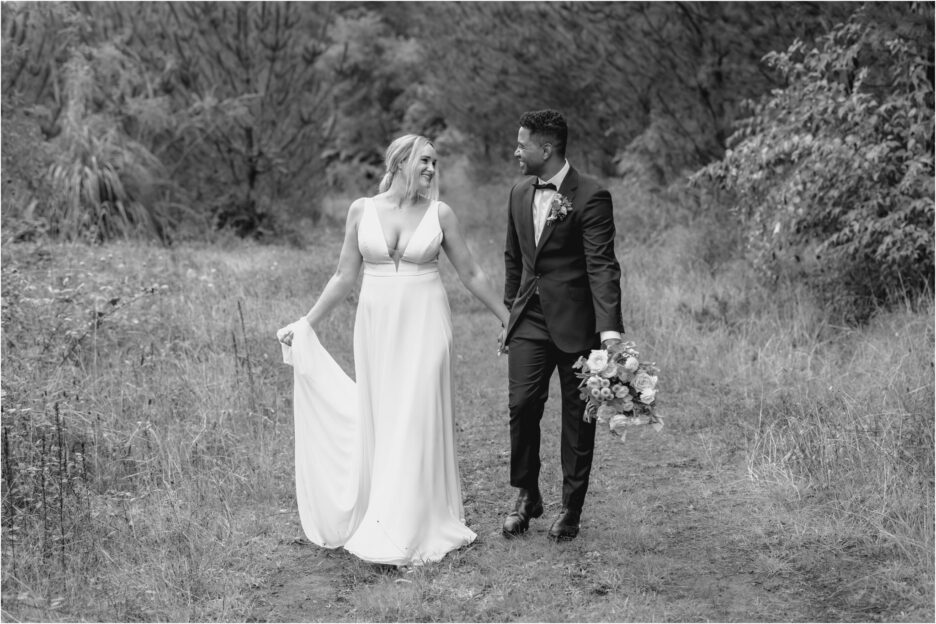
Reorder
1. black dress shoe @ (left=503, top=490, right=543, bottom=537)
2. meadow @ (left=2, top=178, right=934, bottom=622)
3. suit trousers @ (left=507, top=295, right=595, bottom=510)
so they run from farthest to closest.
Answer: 1. black dress shoe @ (left=503, top=490, right=543, bottom=537)
2. suit trousers @ (left=507, top=295, right=595, bottom=510)
3. meadow @ (left=2, top=178, right=934, bottom=622)

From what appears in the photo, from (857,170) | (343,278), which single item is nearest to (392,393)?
(343,278)

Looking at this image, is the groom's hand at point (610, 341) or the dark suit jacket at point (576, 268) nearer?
the groom's hand at point (610, 341)

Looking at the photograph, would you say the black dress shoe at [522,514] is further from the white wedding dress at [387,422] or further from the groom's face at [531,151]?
the groom's face at [531,151]

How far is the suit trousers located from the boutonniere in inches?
17.5

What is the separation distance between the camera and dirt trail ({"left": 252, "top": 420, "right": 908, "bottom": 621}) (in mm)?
4273

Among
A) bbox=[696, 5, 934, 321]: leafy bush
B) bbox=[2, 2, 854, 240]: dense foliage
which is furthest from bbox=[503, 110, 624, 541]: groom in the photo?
bbox=[2, 2, 854, 240]: dense foliage

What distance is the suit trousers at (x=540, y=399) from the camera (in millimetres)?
5070

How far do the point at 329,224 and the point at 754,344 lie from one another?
48.1ft

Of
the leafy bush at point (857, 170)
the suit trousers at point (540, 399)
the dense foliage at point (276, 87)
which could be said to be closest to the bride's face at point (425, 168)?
the suit trousers at point (540, 399)

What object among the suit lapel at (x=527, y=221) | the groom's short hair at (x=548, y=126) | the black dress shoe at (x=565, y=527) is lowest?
the black dress shoe at (x=565, y=527)

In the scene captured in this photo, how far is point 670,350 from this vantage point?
9133mm

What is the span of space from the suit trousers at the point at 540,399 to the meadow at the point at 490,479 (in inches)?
15.6

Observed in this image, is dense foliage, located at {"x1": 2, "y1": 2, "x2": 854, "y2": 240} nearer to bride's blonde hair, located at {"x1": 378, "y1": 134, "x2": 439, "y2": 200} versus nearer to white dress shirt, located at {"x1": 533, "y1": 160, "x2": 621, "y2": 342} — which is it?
white dress shirt, located at {"x1": 533, "y1": 160, "x2": 621, "y2": 342}

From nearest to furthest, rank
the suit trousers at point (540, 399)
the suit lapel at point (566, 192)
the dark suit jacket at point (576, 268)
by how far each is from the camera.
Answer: the dark suit jacket at point (576, 268) < the suit lapel at point (566, 192) < the suit trousers at point (540, 399)
